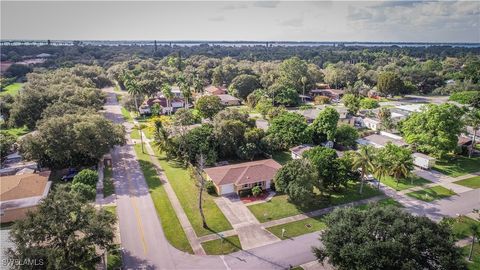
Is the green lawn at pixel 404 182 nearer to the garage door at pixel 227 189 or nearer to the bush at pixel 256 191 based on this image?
the bush at pixel 256 191

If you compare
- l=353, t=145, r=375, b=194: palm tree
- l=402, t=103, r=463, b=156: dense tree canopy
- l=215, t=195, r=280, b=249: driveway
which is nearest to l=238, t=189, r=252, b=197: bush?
l=215, t=195, r=280, b=249: driveway

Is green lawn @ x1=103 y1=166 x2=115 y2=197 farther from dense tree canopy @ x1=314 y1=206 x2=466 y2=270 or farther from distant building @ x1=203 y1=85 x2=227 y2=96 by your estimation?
distant building @ x1=203 y1=85 x2=227 y2=96

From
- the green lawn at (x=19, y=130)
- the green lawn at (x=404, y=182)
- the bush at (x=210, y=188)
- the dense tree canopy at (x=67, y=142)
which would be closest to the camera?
the bush at (x=210, y=188)

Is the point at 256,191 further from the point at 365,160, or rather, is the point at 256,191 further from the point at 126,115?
the point at 126,115

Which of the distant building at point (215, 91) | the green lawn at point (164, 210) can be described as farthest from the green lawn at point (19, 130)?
the distant building at point (215, 91)

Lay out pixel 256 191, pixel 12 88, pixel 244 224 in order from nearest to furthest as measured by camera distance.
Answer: pixel 244 224 → pixel 256 191 → pixel 12 88

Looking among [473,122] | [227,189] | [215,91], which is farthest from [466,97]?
[227,189]

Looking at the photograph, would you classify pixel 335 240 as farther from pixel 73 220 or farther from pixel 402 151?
pixel 402 151
